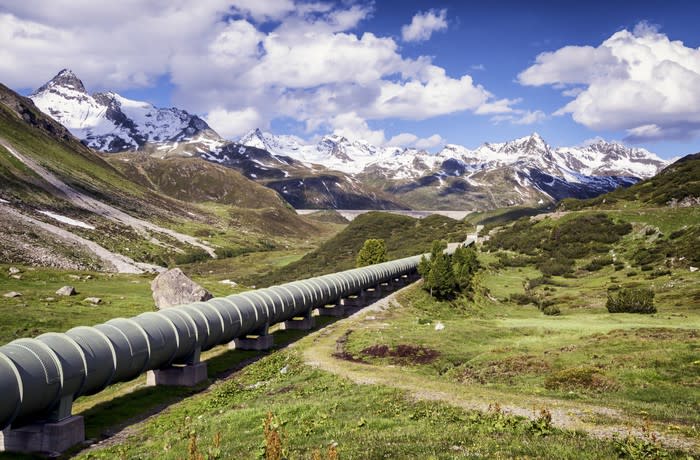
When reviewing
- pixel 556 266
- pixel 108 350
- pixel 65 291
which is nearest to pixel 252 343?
pixel 108 350

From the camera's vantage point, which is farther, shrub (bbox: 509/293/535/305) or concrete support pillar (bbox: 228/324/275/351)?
shrub (bbox: 509/293/535/305)

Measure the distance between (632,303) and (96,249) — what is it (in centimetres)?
13753

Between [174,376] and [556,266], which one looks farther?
[556,266]

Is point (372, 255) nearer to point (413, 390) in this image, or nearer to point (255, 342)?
point (255, 342)

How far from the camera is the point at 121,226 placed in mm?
198750

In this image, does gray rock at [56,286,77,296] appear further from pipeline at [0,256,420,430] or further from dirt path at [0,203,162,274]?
dirt path at [0,203,162,274]

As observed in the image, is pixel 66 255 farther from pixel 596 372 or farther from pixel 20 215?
pixel 596 372

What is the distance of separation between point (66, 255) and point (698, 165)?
187 meters

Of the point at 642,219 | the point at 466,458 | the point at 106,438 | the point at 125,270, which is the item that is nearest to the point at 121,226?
the point at 125,270

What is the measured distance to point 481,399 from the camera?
25672mm

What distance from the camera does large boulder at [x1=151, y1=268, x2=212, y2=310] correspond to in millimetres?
60812

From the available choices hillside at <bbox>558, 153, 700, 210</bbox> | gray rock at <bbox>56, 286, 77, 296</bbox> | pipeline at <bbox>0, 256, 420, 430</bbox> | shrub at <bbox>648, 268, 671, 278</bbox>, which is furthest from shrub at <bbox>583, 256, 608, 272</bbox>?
gray rock at <bbox>56, 286, 77, 296</bbox>

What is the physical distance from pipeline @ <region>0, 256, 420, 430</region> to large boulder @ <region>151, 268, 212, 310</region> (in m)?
15.9

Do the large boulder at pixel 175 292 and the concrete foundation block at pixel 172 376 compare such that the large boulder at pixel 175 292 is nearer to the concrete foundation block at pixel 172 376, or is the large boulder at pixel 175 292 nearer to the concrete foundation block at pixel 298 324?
the concrete foundation block at pixel 298 324
